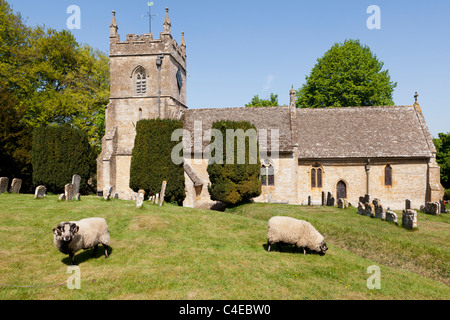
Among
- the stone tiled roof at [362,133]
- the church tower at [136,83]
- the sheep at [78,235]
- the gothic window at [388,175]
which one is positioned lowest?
the sheep at [78,235]

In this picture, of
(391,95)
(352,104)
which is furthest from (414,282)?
(391,95)

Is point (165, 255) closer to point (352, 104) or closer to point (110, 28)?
point (110, 28)

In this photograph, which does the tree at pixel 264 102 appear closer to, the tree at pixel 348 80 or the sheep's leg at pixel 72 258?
the tree at pixel 348 80

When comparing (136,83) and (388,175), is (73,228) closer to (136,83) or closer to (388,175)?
(136,83)

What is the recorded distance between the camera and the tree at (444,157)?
114ft

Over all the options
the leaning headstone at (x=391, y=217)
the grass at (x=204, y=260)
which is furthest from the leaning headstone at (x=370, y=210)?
the grass at (x=204, y=260)

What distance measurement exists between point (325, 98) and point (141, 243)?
3106cm

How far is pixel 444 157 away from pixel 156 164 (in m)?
34.8

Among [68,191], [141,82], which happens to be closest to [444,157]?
[141,82]

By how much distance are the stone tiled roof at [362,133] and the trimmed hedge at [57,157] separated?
20393 millimetres

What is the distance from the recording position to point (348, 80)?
114 feet
